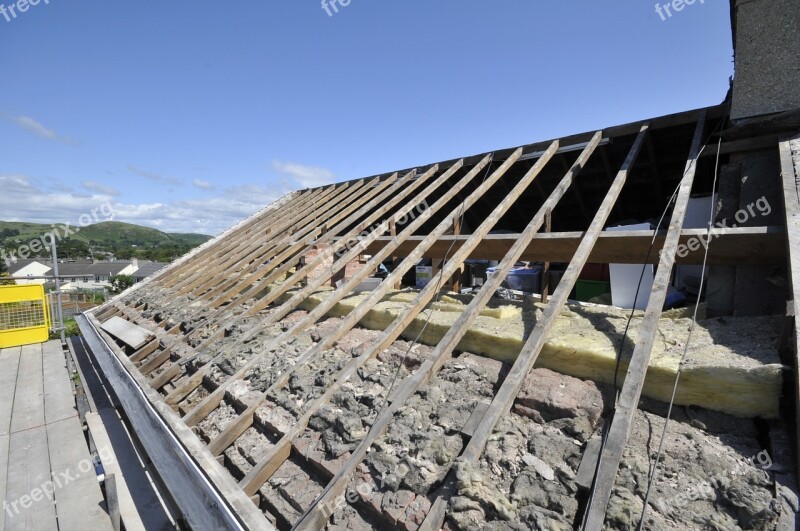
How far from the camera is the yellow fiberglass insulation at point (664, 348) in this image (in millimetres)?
1681

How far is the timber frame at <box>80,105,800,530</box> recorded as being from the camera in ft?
6.13

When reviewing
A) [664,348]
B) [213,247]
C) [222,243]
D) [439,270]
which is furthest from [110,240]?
[664,348]

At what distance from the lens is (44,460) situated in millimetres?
4324

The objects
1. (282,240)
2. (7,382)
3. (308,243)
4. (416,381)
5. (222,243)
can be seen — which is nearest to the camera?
(416,381)

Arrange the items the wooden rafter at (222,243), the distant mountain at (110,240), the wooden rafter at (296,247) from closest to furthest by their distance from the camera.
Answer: the wooden rafter at (296,247) < the wooden rafter at (222,243) < the distant mountain at (110,240)

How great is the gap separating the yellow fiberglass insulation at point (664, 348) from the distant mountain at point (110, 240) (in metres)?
81.3

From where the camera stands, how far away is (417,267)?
942cm

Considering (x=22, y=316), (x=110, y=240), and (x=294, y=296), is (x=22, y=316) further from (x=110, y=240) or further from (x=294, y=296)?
(x=110, y=240)

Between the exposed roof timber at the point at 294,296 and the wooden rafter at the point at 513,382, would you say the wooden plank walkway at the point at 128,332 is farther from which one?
the wooden rafter at the point at 513,382

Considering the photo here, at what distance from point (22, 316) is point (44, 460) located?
6.60m

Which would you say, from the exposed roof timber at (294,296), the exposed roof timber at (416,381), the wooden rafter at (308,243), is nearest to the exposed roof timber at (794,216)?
the exposed roof timber at (416,381)

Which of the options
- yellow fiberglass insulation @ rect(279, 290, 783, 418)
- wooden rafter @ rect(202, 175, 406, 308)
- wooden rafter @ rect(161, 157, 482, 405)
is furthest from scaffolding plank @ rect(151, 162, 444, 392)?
yellow fiberglass insulation @ rect(279, 290, 783, 418)

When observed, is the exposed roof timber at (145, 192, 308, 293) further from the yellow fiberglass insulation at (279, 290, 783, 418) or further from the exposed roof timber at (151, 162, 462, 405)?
the yellow fiberglass insulation at (279, 290, 783, 418)

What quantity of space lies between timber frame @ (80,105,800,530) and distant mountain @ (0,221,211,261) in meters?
77.3
